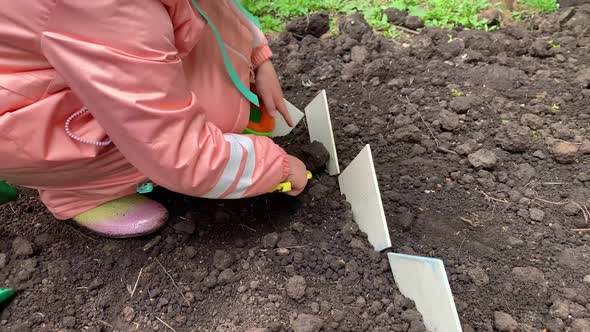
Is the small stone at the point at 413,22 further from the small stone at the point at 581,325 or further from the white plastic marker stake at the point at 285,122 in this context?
the small stone at the point at 581,325

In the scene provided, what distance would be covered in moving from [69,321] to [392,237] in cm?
83

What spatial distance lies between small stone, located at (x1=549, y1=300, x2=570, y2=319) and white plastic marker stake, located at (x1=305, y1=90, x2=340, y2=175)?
66cm

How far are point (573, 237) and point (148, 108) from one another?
111cm

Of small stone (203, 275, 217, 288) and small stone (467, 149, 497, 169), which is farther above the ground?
small stone (467, 149, 497, 169)

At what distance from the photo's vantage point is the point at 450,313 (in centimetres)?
106

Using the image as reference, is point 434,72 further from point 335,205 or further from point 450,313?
point 450,313

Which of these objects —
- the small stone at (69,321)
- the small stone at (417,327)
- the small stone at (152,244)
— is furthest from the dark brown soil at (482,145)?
the small stone at (69,321)

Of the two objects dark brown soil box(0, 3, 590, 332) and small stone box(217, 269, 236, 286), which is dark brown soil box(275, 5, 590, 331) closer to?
dark brown soil box(0, 3, 590, 332)

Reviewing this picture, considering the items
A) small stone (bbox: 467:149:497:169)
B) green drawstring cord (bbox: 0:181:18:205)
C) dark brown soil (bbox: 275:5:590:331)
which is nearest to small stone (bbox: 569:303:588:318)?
dark brown soil (bbox: 275:5:590:331)

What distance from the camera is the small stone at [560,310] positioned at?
3.90ft

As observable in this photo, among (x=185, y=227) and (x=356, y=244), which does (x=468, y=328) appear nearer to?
(x=356, y=244)

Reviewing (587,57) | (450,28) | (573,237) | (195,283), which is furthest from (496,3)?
(195,283)

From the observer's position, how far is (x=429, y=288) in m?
1.13

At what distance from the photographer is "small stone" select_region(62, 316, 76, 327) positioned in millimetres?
1248
